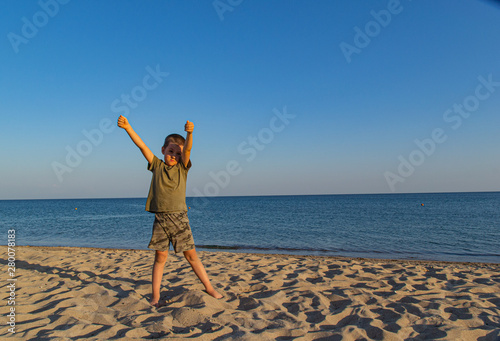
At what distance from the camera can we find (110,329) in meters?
2.70

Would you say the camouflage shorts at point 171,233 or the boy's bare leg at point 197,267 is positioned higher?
the camouflage shorts at point 171,233

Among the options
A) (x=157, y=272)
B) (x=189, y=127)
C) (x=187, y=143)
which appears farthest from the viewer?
(x=157, y=272)

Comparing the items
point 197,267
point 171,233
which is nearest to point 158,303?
point 197,267

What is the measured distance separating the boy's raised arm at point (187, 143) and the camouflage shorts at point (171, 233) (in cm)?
62

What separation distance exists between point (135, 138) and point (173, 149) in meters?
0.43

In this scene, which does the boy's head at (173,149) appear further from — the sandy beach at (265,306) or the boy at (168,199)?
the sandy beach at (265,306)

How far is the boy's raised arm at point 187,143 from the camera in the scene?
301cm

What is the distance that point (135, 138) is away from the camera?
322cm

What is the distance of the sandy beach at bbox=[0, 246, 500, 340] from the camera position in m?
2.68

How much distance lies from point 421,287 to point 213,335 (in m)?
3.30

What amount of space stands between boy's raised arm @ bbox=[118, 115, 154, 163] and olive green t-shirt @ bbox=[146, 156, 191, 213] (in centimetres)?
9

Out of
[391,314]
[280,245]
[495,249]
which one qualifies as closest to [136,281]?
[391,314]

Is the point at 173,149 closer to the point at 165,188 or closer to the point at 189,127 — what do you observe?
the point at 165,188

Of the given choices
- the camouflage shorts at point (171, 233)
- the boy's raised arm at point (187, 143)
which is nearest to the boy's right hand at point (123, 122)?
the boy's raised arm at point (187, 143)
